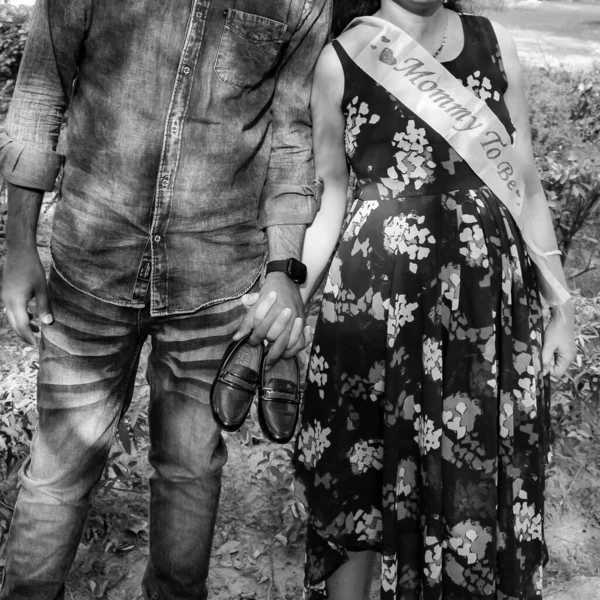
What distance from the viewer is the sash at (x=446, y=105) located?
2.06 meters

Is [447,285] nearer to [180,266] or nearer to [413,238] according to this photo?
[413,238]

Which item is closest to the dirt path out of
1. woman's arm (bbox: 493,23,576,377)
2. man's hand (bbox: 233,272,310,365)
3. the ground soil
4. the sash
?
the ground soil

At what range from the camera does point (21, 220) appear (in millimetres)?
1921

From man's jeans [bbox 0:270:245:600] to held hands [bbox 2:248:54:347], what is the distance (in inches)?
1.9

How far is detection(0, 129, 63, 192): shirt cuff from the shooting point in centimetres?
189

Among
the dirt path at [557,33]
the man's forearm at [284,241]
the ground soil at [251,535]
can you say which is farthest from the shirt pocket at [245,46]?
the dirt path at [557,33]

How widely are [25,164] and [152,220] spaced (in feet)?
0.99

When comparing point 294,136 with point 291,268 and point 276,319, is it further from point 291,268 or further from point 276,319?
point 276,319

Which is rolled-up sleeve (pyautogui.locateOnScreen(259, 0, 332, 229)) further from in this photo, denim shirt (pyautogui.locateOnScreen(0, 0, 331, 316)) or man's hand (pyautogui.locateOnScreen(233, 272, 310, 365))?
man's hand (pyautogui.locateOnScreen(233, 272, 310, 365))

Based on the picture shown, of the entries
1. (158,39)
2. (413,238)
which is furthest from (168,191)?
(413,238)

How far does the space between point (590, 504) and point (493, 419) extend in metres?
1.72

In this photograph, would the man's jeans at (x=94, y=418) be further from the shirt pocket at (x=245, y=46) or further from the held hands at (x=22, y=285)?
the shirt pocket at (x=245, y=46)

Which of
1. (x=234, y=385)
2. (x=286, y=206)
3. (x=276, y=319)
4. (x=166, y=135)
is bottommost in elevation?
(x=234, y=385)

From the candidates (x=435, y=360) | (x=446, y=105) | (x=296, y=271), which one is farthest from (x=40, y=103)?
(x=435, y=360)
